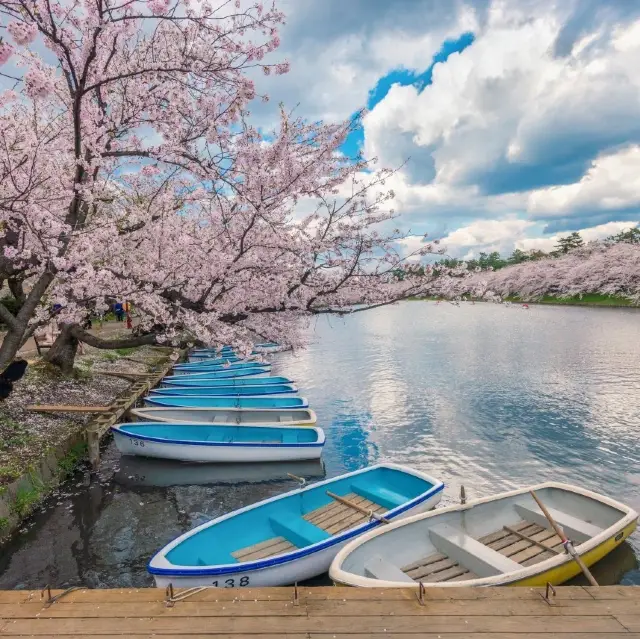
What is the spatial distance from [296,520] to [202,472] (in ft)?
16.9

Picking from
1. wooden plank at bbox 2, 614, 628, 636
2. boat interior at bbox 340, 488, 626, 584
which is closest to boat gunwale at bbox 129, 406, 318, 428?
boat interior at bbox 340, 488, 626, 584

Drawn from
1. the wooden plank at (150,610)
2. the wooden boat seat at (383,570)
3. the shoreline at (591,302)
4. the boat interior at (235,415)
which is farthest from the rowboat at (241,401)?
the shoreline at (591,302)

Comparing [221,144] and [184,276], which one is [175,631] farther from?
[184,276]

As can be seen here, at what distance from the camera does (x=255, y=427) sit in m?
13.1

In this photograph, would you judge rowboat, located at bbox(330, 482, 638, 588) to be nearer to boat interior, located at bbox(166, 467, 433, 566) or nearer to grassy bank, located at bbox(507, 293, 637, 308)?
boat interior, located at bbox(166, 467, 433, 566)

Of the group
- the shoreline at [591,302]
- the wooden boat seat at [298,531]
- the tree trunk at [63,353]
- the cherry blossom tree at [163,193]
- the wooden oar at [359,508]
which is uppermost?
the cherry blossom tree at [163,193]

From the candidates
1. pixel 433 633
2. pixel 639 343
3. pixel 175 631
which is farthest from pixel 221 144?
pixel 639 343

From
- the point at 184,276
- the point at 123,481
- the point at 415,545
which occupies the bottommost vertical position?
the point at 123,481

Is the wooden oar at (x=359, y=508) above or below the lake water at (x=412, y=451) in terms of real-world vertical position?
above

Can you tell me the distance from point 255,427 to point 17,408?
629 cm

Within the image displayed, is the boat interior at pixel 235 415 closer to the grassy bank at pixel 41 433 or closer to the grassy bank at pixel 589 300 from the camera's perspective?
the grassy bank at pixel 41 433

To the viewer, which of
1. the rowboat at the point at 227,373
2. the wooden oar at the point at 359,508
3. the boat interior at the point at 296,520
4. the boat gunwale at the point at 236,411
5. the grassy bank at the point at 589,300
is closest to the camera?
the boat interior at the point at 296,520

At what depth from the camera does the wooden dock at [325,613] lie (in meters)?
4.34

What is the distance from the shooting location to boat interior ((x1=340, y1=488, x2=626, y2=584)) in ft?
21.0
